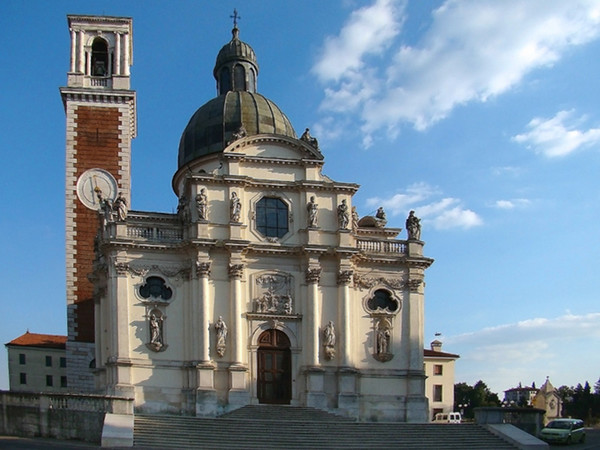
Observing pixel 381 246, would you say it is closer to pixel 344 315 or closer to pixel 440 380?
pixel 344 315

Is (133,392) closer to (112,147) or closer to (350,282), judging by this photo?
(350,282)

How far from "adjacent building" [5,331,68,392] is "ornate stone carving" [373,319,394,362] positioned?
1768cm

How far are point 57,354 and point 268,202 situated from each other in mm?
19714

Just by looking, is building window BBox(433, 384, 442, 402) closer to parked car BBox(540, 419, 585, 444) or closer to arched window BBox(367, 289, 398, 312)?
arched window BBox(367, 289, 398, 312)

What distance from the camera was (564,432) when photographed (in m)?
36.3

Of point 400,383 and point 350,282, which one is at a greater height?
point 350,282

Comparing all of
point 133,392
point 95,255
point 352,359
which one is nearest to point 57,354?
point 95,255

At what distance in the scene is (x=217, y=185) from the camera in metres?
39.4

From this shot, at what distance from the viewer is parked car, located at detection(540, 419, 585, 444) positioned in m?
36.3

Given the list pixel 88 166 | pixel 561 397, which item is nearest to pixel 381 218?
pixel 88 166

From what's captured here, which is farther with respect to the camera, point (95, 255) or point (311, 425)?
point (95, 255)

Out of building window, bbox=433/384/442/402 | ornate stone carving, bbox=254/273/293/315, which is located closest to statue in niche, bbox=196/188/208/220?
ornate stone carving, bbox=254/273/293/315

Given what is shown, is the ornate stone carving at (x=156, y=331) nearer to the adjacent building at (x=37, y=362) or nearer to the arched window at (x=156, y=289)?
the arched window at (x=156, y=289)

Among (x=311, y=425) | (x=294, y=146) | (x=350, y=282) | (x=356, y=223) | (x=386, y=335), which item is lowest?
(x=311, y=425)
